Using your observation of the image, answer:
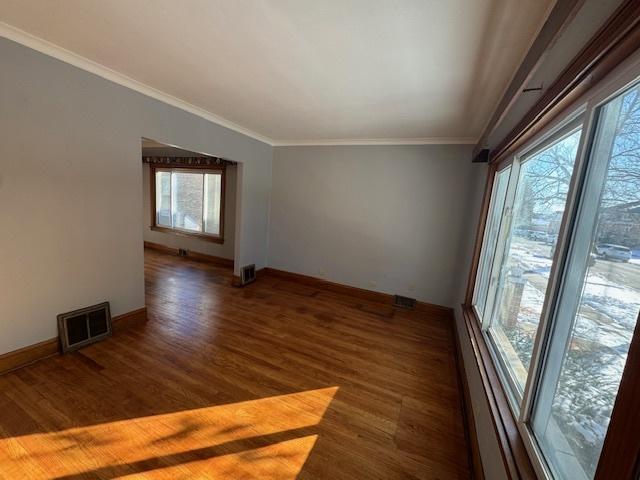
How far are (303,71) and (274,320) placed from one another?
2.58 m

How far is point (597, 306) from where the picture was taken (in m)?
0.82

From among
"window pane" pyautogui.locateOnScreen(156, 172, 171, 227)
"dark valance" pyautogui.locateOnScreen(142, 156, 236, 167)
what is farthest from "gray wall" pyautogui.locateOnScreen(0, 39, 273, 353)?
"window pane" pyautogui.locateOnScreen(156, 172, 171, 227)

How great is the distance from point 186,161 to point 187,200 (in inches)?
33.7

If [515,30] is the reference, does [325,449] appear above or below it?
below

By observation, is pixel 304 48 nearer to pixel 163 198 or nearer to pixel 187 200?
pixel 187 200

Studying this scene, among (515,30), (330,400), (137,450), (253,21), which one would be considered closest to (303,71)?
(253,21)

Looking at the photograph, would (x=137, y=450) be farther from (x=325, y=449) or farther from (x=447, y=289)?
(x=447, y=289)

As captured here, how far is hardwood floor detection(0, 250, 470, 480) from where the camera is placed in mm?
1401

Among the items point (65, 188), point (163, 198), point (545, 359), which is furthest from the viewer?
point (163, 198)

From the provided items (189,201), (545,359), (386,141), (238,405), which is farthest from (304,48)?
(189,201)

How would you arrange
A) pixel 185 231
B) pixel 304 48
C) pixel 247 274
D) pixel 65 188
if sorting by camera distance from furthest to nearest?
1. pixel 185 231
2. pixel 247 274
3. pixel 65 188
4. pixel 304 48

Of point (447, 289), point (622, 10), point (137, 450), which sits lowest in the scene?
point (137, 450)

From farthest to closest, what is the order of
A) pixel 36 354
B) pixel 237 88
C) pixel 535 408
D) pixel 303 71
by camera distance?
pixel 237 88 → pixel 36 354 → pixel 303 71 → pixel 535 408

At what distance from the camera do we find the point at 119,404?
171 cm
